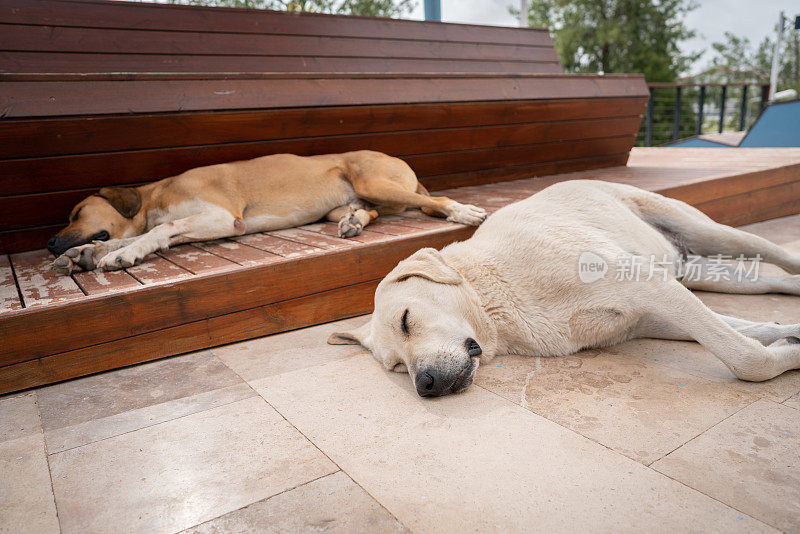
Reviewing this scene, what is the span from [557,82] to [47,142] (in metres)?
4.04

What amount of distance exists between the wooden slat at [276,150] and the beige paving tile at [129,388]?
151 cm

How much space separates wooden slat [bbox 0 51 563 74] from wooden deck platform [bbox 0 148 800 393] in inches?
60.7

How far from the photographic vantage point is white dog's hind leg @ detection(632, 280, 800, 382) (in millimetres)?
1871

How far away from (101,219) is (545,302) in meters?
2.50

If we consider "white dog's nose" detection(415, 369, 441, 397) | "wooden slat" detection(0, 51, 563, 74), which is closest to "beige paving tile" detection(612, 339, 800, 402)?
"white dog's nose" detection(415, 369, 441, 397)

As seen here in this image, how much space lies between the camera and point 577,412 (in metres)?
1.81

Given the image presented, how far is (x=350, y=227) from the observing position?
3131 millimetres

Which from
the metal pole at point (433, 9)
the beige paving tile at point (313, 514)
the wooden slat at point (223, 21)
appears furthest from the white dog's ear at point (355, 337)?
the metal pole at point (433, 9)

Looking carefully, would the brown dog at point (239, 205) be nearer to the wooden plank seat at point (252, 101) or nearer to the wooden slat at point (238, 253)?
the wooden slat at point (238, 253)

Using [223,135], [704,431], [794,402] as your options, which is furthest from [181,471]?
A: [223,135]

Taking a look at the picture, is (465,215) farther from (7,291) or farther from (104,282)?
(7,291)

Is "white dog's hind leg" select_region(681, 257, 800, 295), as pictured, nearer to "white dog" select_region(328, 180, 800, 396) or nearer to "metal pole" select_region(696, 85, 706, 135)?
"white dog" select_region(328, 180, 800, 396)

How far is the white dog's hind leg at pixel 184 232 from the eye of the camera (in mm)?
2816

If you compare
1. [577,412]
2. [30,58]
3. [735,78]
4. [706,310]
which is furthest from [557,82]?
[735,78]
